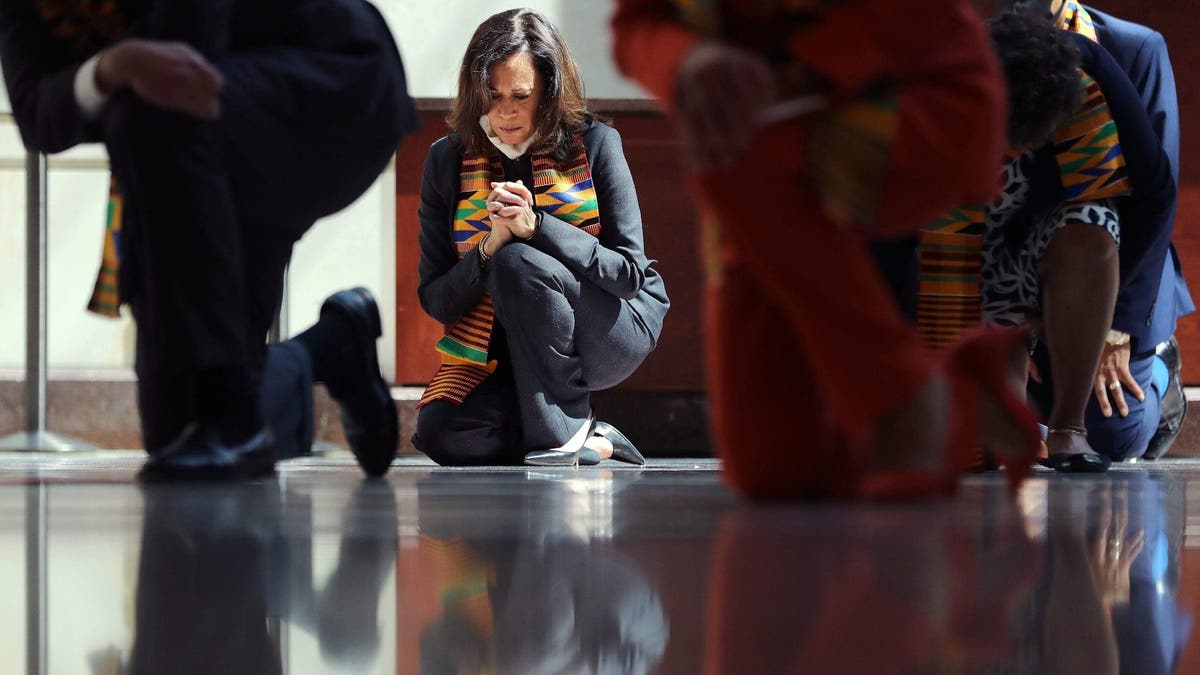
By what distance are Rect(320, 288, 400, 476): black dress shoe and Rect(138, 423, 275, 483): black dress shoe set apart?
19cm

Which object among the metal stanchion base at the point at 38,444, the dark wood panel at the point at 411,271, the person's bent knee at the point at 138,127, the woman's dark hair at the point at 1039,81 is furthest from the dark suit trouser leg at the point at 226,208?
the dark wood panel at the point at 411,271

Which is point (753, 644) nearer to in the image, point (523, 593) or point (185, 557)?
point (523, 593)

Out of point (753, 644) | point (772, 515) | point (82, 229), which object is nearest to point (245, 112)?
point (772, 515)

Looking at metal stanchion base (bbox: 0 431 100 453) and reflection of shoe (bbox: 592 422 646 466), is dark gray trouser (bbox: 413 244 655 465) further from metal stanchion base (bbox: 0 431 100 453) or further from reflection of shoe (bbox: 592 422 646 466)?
metal stanchion base (bbox: 0 431 100 453)

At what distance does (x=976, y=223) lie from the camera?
1.30 meters

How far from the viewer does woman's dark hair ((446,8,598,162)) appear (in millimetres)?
2064

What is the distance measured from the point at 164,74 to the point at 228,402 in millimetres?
235

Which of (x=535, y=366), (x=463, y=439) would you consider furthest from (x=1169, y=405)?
(x=463, y=439)

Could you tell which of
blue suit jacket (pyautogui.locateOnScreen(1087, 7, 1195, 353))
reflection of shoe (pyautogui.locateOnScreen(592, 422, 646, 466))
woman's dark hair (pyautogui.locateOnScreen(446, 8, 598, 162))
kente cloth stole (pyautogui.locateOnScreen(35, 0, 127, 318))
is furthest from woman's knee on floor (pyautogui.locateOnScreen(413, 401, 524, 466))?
kente cloth stole (pyautogui.locateOnScreen(35, 0, 127, 318))

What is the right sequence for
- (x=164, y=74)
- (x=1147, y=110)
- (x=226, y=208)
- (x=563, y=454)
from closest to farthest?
(x=164, y=74), (x=226, y=208), (x=1147, y=110), (x=563, y=454)

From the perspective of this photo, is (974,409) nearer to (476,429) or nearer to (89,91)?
(89,91)

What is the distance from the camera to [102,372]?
2.99 metres

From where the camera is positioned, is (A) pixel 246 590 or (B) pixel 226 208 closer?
(A) pixel 246 590

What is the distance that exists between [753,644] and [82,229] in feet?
9.28
